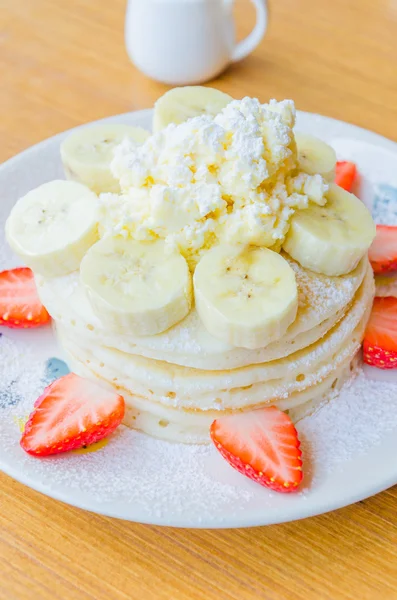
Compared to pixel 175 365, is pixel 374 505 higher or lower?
lower

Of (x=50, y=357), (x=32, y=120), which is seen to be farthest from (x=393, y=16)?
(x=50, y=357)

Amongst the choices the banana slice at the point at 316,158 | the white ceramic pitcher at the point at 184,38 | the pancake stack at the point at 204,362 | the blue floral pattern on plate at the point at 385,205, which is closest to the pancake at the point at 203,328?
the pancake stack at the point at 204,362

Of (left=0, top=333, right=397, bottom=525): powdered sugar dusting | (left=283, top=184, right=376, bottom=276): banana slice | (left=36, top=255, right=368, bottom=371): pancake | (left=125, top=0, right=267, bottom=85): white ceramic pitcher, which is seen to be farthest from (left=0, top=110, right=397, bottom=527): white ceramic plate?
(left=125, top=0, right=267, bottom=85): white ceramic pitcher

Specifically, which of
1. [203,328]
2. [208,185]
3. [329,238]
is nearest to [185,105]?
[208,185]

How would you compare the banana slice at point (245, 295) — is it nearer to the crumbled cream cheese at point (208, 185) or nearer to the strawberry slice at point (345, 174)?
the crumbled cream cheese at point (208, 185)

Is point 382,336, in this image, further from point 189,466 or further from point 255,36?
point 255,36

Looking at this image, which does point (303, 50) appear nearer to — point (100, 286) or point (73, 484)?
point (100, 286)

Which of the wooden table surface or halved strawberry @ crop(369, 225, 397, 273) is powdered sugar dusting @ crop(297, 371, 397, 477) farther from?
halved strawberry @ crop(369, 225, 397, 273)
